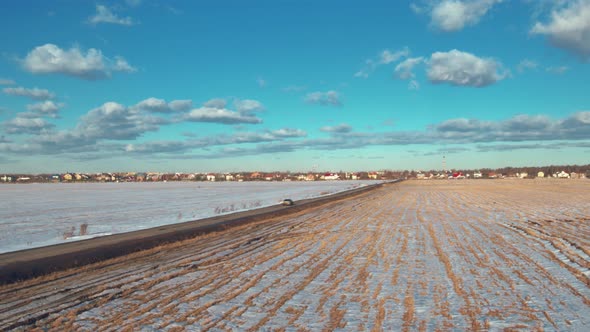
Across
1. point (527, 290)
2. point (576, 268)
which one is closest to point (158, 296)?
point (527, 290)

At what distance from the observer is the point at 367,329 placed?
6.38m

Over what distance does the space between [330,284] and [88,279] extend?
5315 millimetres

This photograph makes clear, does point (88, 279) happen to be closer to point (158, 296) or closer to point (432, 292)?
point (158, 296)

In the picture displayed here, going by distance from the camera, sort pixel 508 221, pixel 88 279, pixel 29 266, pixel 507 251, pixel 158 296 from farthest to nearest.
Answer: pixel 508 221 < pixel 507 251 < pixel 29 266 < pixel 88 279 < pixel 158 296

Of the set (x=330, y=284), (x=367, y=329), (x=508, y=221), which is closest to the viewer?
(x=367, y=329)

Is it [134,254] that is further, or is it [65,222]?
[65,222]

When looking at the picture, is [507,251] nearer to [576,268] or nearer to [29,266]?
[576,268]

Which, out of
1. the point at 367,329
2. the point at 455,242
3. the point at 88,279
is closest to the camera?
the point at 367,329

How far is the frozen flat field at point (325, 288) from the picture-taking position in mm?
6789

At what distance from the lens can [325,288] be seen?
8.78 m

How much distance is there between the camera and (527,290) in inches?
333

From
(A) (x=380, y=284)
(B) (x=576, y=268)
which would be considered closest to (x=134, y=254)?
(A) (x=380, y=284)

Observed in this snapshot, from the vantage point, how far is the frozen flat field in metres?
6.79

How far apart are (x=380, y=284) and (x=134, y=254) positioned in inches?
303
